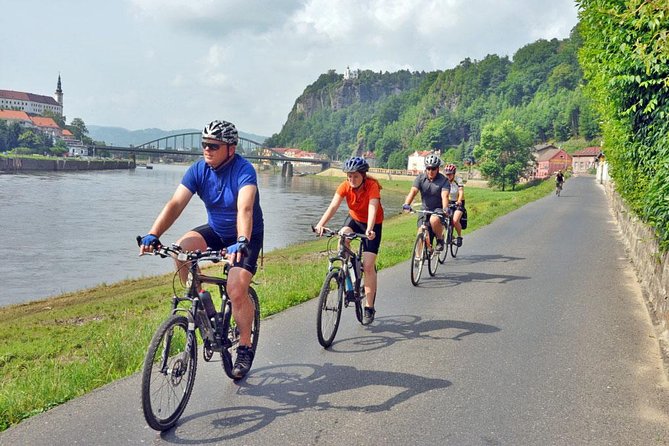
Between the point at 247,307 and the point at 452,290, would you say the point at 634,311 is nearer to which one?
the point at 452,290

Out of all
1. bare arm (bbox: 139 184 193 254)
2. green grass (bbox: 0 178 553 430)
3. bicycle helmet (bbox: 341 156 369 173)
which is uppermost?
bicycle helmet (bbox: 341 156 369 173)

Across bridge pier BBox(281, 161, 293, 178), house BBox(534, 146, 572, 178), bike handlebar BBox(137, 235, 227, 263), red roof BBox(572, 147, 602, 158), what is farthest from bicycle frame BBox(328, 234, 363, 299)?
bridge pier BBox(281, 161, 293, 178)

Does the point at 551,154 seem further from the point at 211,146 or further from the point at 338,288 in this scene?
the point at 211,146

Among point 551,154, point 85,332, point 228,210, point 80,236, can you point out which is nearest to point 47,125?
point 551,154

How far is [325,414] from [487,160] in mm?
73955

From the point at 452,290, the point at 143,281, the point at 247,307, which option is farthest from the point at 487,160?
the point at 247,307

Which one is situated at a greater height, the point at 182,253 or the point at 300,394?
the point at 182,253

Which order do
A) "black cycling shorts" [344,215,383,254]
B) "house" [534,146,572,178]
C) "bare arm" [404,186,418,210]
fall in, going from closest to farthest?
"black cycling shorts" [344,215,383,254]
"bare arm" [404,186,418,210]
"house" [534,146,572,178]

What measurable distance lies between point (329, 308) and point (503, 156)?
7325 cm

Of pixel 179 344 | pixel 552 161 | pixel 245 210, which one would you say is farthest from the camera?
pixel 552 161

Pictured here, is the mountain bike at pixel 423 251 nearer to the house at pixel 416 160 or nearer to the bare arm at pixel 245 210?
the bare arm at pixel 245 210

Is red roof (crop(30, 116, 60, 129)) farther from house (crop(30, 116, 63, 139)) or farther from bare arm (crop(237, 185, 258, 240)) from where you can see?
bare arm (crop(237, 185, 258, 240))

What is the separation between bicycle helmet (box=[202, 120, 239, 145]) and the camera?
185 inches

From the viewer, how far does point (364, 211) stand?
7.00 meters
